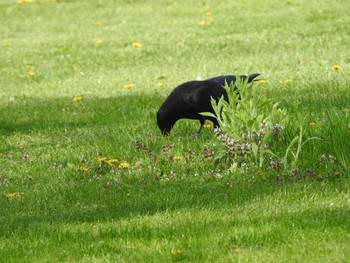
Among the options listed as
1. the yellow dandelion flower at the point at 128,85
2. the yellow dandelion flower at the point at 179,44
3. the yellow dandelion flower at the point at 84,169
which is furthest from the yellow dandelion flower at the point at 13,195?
the yellow dandelion flower at the point at 179,44

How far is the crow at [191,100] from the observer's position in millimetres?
6988

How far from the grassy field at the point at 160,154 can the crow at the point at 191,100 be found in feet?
0.65

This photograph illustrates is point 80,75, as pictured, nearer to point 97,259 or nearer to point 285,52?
point 285,52

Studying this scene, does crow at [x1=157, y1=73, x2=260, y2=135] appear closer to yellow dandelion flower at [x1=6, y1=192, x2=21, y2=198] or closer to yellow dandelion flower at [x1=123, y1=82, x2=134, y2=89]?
yellow dandelion flower at [x1=6, y1=192, x2=21, y2=198]

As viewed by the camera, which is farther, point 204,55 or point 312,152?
point 204,55

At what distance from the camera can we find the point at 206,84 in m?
7.05

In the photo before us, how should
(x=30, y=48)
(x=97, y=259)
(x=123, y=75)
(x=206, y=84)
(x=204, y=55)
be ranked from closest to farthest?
(x=97, y=259), (x=206, y=84), (x=123, y=75), (x=204, y=55), (x=30, y=48)

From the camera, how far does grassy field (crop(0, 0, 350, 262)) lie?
454 centimetres

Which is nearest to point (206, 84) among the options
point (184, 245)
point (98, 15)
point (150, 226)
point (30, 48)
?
point (150, 226)

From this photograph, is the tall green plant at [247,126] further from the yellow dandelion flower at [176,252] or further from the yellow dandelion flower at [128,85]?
the yellow dandelion flower at [128,85]

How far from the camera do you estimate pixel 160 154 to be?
6.61 metres

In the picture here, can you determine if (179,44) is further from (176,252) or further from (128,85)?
(176,252)

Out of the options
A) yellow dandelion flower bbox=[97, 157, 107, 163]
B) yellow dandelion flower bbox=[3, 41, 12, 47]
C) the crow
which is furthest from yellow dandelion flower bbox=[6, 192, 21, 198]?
yellow dandelion flower bbox=[3, 41, 12, 47]

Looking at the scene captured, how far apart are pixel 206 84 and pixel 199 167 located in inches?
42.1
